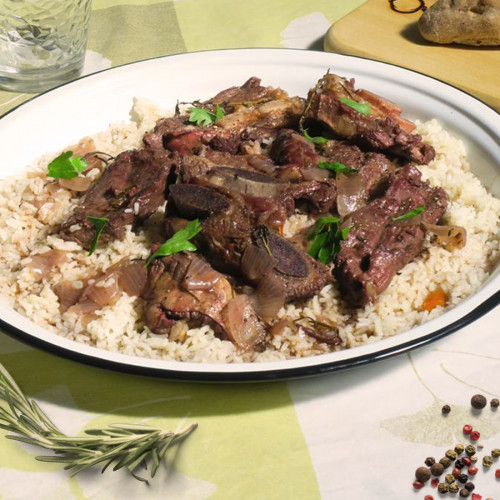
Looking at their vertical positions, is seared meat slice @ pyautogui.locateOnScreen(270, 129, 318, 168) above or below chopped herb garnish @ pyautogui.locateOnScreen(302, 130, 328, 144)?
above

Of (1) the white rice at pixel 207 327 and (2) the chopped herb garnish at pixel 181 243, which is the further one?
(2) the chopped herb garnish at pixel 181 243

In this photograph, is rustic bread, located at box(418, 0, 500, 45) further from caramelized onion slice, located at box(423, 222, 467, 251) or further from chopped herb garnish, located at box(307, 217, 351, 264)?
chopped herb garnish, located at box(307, 217, 351, 264)

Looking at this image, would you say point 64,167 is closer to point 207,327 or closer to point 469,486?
point 207,327

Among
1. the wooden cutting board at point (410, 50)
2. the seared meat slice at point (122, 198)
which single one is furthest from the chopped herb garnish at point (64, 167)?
the wooden cutting board at point (410, 50)

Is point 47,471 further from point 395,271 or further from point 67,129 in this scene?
point 67,129

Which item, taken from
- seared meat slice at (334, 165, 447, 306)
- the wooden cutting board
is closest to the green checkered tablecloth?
seared meat slice at (334, 165, 447, 306)

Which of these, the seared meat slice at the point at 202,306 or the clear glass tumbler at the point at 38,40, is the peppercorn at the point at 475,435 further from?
the clear glass tumbler at the point at 38,40
